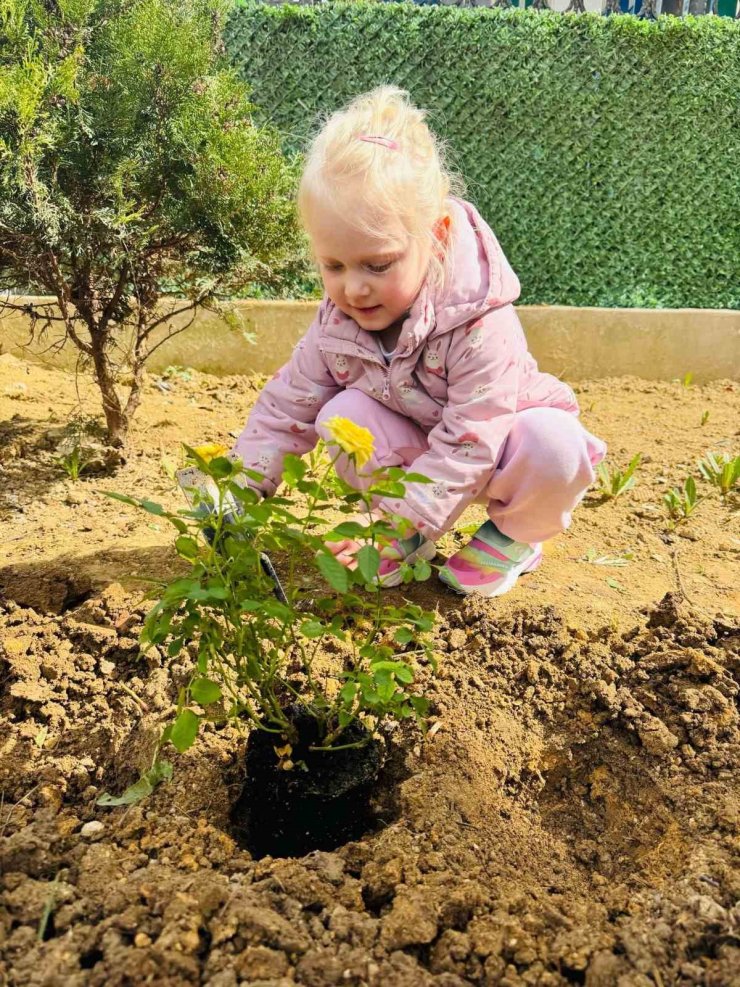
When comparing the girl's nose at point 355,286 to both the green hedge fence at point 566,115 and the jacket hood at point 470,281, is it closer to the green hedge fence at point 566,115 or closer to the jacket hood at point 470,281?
the jacket hood at point 470,281

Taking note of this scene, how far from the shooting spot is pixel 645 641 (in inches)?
97.0

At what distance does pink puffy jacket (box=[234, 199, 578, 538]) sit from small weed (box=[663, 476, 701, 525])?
1.06 m

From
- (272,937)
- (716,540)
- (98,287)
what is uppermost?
(98,287)

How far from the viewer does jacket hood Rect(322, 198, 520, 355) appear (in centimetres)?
244

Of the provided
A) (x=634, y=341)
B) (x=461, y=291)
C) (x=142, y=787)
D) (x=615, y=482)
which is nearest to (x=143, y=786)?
(x=142, y=787)

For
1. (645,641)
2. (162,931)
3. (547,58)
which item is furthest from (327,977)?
(547,58)

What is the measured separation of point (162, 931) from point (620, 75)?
5527 millimetres

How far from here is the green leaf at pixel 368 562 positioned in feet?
4.99

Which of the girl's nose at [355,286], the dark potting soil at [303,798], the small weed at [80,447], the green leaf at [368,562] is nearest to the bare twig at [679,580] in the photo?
the dark potting soil at [303,798]

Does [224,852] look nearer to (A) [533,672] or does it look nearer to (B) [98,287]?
(A) [533,672]

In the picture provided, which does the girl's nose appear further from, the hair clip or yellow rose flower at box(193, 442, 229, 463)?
yellow rose flower at box(193, 442, 229, 463)

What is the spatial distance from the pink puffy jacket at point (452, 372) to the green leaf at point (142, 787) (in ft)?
2.70

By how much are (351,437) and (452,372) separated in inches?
44.4

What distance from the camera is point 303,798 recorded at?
6.12 feet
